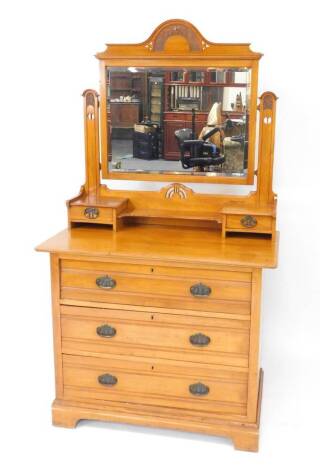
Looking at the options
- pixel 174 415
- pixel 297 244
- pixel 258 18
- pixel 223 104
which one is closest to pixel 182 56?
pixel 223 104

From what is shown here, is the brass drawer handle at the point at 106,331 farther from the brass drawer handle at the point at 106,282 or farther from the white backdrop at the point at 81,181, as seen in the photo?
the white backdrop at the point at 81,181

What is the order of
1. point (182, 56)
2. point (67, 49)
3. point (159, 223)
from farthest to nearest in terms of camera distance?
point (67, 49) → point (159, 223) → point (182, 56)

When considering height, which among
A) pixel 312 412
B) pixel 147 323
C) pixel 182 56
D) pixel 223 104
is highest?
pixel 182 56

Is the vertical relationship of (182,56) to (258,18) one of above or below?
below

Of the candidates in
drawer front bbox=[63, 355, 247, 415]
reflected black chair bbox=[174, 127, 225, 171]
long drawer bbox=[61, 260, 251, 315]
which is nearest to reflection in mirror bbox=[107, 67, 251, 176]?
Answer: reflected black chair bbox=[174, 127, 225, 171]

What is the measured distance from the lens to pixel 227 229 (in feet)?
9.20

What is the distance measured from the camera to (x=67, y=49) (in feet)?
10.8

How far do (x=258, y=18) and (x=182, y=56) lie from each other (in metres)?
0.50

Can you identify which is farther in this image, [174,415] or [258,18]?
[258,18]

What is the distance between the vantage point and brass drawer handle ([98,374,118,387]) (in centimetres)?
273

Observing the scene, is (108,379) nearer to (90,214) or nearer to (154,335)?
(154,335)

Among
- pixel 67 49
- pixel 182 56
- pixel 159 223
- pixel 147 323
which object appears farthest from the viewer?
pixel 67 49

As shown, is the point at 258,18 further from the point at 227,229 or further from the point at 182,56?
the point at 227,229

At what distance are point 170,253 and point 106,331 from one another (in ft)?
1.41
